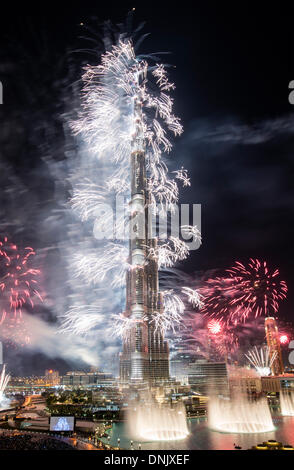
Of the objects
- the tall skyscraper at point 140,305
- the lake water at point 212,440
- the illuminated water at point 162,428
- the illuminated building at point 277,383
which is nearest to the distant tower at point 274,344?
the illuminated building at point 277,383

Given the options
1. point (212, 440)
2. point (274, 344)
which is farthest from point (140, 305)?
point (212, 440)

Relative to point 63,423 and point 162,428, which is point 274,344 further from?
point 63,423

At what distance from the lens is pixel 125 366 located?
143375 millimetres

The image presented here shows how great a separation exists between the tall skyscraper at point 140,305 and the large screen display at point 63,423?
86.5 m

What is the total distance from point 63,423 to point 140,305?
323 feet

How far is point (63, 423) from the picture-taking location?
4434 cm

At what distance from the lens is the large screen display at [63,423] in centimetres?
4409

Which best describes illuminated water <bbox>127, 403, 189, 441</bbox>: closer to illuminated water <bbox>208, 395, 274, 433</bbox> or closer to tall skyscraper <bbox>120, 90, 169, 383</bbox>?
illuminated water <bbox>208, 395, 274, 433</bbox>

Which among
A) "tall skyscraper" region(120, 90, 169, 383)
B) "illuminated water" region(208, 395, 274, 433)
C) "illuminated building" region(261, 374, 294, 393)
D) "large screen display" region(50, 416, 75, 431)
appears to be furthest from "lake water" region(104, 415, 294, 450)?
"illuminated building" region(261, 374, 294, 393)

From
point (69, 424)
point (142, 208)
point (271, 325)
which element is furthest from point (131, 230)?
point (69, 424)

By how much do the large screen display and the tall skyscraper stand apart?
→ 86.5m
